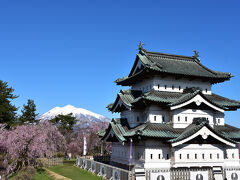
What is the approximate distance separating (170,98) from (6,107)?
34.2 metres

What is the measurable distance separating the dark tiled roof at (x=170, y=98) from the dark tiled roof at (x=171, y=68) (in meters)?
2.06

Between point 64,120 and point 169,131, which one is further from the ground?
point 64,120

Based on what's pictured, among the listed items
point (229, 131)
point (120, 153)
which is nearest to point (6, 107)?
point (120, 153)

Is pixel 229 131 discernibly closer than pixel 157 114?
No

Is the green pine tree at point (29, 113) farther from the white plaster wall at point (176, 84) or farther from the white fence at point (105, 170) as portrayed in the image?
the white plaster wall at point (176, 84)

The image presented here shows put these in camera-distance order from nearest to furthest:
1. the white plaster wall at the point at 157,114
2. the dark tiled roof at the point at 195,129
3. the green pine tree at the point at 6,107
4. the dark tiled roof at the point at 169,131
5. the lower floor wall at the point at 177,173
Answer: the lower floor wall at the point at 177,173 → the dark tiled roof at the point at 195,129 → the dark tiled roof at the point at 169,131 → the white plaster wall at the point at 157,114 → the green pine tree at the point at 6,107

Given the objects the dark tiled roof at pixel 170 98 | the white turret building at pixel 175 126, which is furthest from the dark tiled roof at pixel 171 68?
the dark tiled roof at pixel 170 98

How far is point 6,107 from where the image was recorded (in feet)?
149

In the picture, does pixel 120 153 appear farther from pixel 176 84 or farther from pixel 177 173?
pixel 176 84

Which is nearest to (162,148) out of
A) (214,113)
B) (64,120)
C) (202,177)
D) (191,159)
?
(191,159)

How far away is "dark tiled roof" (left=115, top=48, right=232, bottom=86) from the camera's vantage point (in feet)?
83.1

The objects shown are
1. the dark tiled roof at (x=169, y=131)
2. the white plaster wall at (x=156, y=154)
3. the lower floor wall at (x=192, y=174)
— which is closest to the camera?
the lower floor wall at (x=192, y=174)

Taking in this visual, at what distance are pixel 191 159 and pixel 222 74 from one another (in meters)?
11.3

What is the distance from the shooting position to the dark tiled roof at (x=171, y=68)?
2534 cm
